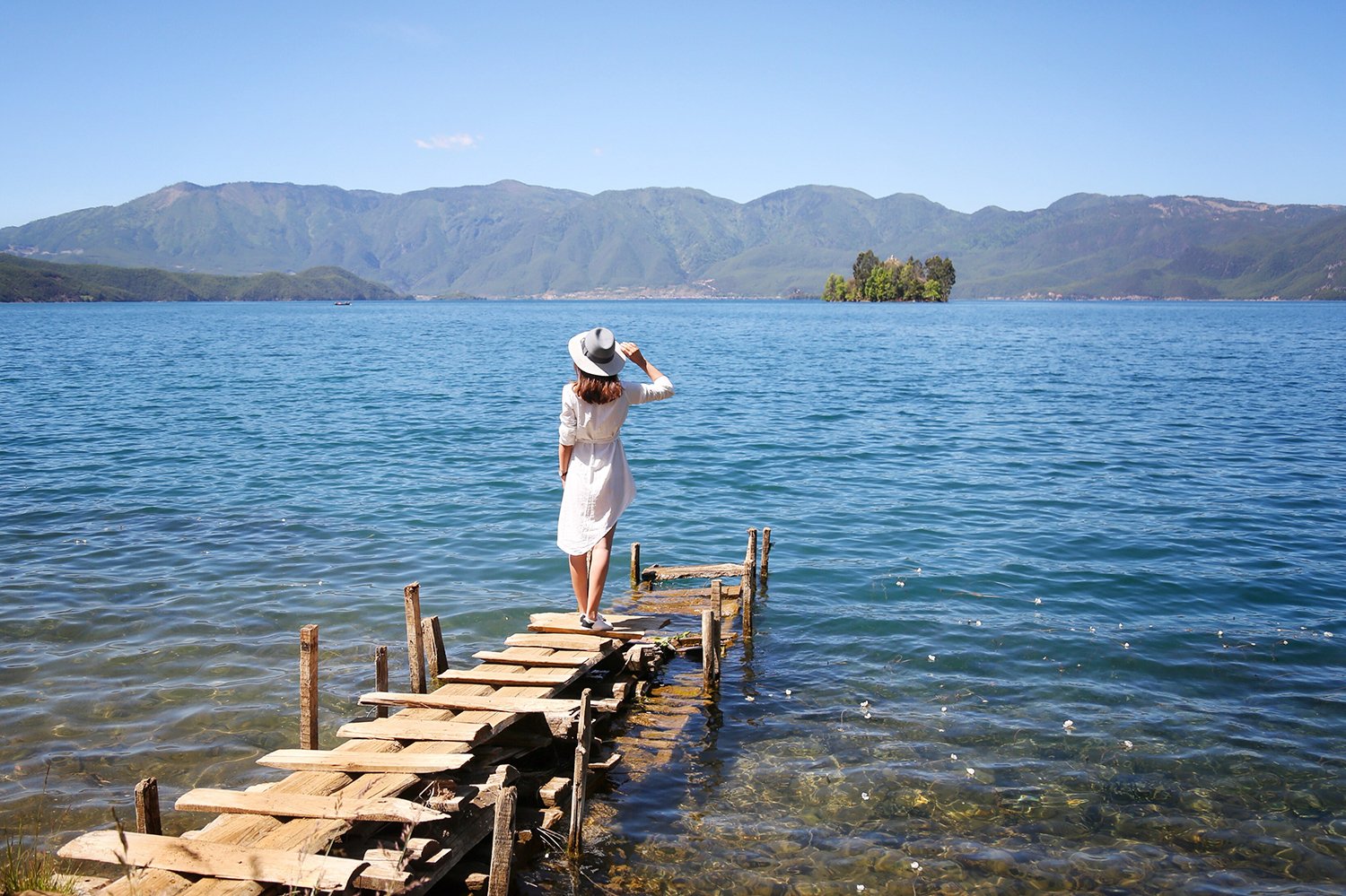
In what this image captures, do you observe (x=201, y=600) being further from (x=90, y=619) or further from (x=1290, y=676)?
(x=1290, y=676)

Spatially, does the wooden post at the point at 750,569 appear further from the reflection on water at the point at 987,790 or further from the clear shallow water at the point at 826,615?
the reflection on water at the point at 987,790

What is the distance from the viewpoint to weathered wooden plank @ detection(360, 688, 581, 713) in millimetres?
9172

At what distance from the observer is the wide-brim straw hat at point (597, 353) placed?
973 centimetres

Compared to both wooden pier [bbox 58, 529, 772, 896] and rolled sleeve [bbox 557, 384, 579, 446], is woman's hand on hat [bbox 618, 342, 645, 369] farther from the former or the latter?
wooden pier [bbox 58, 529, 772, 896]

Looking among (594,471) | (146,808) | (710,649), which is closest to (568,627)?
(710,649)

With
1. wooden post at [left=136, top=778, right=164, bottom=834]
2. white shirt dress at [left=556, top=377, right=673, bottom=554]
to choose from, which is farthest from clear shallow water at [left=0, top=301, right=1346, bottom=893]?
white shirt dress at [left=556, top=377, right=673, bottom=554]

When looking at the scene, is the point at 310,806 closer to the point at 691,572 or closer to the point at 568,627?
the point at 568,627

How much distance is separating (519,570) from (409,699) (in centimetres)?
840

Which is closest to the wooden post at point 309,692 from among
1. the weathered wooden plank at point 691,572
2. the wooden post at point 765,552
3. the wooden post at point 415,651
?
the wooden post at point 415,651

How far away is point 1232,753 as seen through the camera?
11.1 meters

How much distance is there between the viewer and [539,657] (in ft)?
34.9

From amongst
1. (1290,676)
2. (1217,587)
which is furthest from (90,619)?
(1217,587)

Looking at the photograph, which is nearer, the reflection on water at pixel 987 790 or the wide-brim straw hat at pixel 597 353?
the reflection on water at pixel 987 790

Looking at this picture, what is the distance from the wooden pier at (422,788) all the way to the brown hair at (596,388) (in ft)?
9.70
